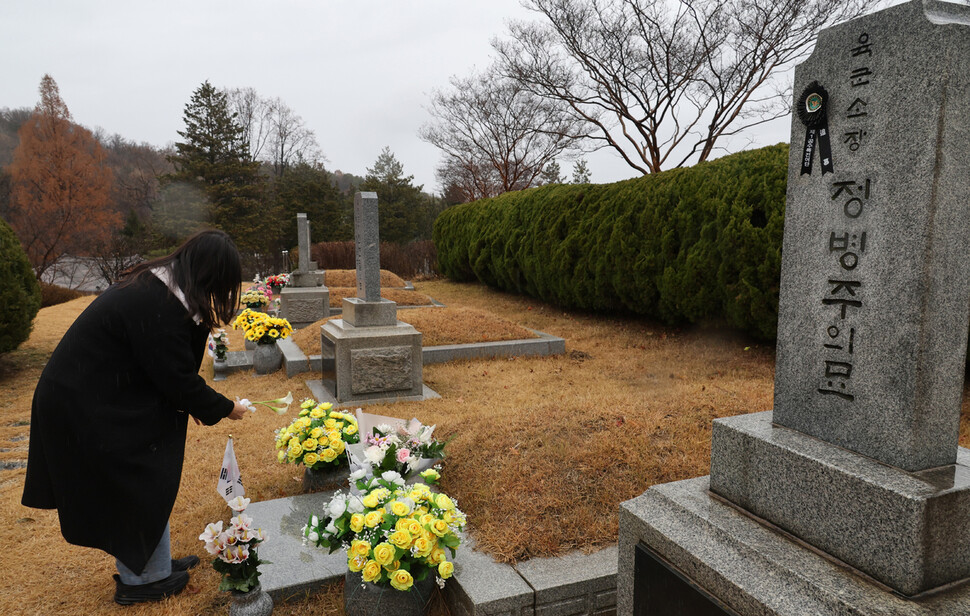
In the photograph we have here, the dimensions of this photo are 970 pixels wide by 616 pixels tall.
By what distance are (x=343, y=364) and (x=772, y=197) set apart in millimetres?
5698

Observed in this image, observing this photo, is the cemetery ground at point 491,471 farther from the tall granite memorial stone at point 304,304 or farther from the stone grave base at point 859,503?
the tall granite memorial stone at point 304,304

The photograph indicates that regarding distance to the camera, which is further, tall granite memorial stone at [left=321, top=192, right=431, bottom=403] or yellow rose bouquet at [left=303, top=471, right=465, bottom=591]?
tall granite memorial stone at [left=321, top=192, right=431, bottom=403]

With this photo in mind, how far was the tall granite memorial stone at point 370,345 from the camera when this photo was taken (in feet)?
19.2

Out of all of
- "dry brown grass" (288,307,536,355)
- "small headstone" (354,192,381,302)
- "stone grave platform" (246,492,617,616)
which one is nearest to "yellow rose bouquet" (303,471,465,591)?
"stone grave platform" (246,492,617,616)

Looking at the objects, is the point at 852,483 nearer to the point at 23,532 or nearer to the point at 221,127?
the point at 23,532

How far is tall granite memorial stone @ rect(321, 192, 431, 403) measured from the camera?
5.86 m

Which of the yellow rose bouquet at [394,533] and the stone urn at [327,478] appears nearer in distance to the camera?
the yellow rose bouquet at [394,533]

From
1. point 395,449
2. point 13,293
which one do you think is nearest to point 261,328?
point 13,293

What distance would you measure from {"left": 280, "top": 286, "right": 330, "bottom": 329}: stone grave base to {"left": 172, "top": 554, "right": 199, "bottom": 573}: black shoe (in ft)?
28.4

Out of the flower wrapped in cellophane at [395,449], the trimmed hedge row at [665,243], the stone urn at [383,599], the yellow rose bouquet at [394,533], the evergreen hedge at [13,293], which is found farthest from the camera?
the trimmed hedge row at [665,243]

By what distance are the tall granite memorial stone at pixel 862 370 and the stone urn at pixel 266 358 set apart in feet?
20.6

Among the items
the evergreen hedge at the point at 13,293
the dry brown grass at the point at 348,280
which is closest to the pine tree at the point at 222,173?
the dry brown grass at the point at 348,280

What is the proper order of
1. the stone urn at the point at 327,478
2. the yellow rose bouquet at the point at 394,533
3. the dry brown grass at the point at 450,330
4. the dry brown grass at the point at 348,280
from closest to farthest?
1. the yellow rose bouquet at the point at 394,533
2. the stone urn at the point at 327,478
3. the dry brown grass at the point at 450,330
4. the dry brown grass at the point at 348,280

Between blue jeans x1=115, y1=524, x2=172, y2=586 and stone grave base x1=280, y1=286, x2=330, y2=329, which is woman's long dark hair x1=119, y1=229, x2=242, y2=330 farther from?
stone grave base x1=280, y1=286, x2=330, y2=329
